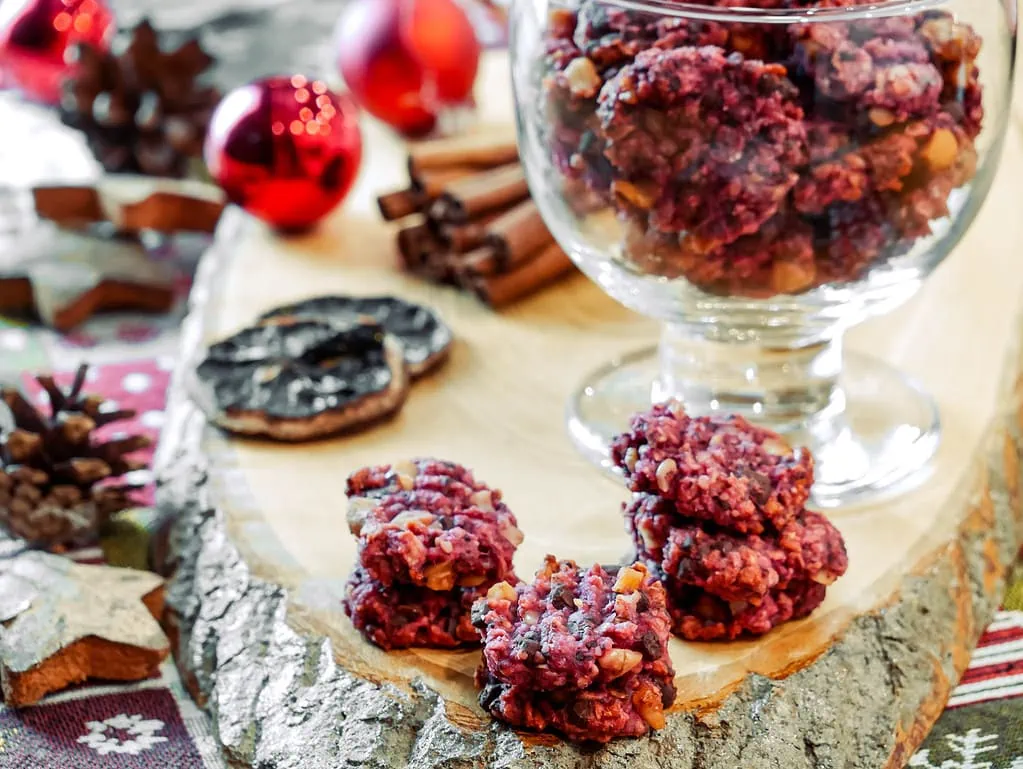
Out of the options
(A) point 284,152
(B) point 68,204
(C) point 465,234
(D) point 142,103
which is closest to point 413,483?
(C) point 465,234

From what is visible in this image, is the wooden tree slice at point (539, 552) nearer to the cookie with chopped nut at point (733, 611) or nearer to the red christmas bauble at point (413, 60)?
the cookie with chopped nut at point (733, 611)

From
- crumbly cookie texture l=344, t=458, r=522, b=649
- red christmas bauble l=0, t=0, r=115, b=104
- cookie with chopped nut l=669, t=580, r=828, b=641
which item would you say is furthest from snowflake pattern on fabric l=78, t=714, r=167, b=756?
red christmas bauble l=0, t=0, r=115, b=104

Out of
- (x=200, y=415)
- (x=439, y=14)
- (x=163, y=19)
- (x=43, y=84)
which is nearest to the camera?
(x=200, y=415)

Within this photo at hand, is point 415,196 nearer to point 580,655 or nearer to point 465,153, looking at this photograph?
point 465,153

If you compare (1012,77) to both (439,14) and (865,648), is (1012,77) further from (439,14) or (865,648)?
(439,14)

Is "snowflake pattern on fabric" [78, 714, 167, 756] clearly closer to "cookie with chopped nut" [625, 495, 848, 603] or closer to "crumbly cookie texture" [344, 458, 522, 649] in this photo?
"crumbly cookie texture" [344, 458, 522, 649]

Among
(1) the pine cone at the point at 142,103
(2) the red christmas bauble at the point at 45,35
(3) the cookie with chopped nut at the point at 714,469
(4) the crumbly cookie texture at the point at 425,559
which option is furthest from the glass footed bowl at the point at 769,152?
(2) the red christmas bauble at the point at 45,35

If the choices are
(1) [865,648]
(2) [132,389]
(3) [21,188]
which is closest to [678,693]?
(1) [865,648]
